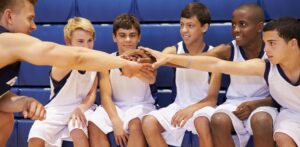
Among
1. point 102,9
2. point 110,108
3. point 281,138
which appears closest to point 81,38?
point 110,108

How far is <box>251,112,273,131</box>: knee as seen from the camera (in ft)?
9.25

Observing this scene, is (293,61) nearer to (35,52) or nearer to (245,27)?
(245,27)

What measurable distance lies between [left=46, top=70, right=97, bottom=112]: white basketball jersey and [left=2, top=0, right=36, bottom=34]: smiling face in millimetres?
985

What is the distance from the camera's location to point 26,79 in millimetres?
4016

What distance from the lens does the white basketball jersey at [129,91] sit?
3.46 m

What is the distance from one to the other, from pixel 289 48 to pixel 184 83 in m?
0.82

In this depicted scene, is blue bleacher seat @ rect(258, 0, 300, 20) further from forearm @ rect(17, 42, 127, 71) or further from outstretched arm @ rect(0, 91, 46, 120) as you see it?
outstretched arm @ rect(0, 91, 46, 120)

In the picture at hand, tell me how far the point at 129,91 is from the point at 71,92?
41 centimetres

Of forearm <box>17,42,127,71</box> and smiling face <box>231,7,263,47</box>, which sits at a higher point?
smiling face <box>231,7,263,47</box>

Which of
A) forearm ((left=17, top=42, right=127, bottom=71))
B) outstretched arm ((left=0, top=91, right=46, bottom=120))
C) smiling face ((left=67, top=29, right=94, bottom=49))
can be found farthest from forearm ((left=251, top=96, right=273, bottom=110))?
outstretched arm ((left=0, top=91, right=46, bottom=120))

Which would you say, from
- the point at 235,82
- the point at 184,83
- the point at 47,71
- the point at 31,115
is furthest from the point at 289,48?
the point at 47,71

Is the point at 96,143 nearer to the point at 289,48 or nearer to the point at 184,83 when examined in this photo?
the point at 184,83

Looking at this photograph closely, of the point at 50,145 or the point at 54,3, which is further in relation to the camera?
the point at 54,3

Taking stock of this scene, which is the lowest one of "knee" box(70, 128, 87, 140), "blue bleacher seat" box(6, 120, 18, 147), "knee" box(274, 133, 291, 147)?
"blue bleacher seat" box(6, 120, 18, 147)
